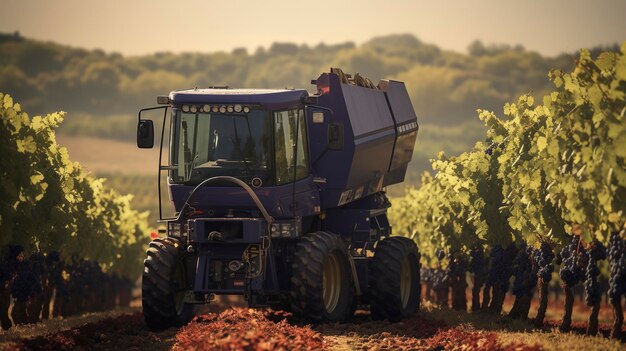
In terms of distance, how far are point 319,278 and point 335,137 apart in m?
2.41

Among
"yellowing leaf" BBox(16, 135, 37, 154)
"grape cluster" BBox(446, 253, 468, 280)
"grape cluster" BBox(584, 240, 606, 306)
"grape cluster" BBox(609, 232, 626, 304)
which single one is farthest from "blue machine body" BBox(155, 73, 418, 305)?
"grape cluster" BBox(446, 253, 468, 280)

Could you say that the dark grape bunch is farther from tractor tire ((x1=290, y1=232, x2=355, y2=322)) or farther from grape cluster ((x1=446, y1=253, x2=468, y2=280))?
tractor tire ((x1=290, y1=232, x2=355, y2=322))

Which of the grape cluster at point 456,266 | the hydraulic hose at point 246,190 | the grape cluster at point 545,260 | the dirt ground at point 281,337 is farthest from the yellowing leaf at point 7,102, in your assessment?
the grape cluster at point 456,266

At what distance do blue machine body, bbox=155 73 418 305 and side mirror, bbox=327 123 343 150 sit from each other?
17 millimetres

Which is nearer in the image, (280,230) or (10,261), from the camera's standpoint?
(280,230)

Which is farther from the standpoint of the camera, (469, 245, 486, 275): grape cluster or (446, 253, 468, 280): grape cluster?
(446, 253, 468, 280): grape cluster

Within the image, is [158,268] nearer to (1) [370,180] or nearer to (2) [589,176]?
(1) [370,180]

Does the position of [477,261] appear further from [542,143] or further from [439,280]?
[542,143]

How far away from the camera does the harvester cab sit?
17688 millimetres

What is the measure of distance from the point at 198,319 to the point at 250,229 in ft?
8.77

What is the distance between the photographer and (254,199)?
17.7 m

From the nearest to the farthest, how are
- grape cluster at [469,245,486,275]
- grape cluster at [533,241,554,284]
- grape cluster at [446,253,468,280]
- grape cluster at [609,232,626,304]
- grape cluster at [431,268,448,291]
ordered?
grape cluster at [609,232,626,304] → grape cluster at [533,241,554,284] → grape cluster at [469,245,486,275] → grape cluster at [446,253,468,280] → grape cluster at [431,268,448,291]

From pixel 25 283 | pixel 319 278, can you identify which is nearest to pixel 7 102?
pixel 25 283

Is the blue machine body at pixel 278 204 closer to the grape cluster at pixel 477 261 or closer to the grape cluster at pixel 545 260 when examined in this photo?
the grape cluster at pixel 545 260
